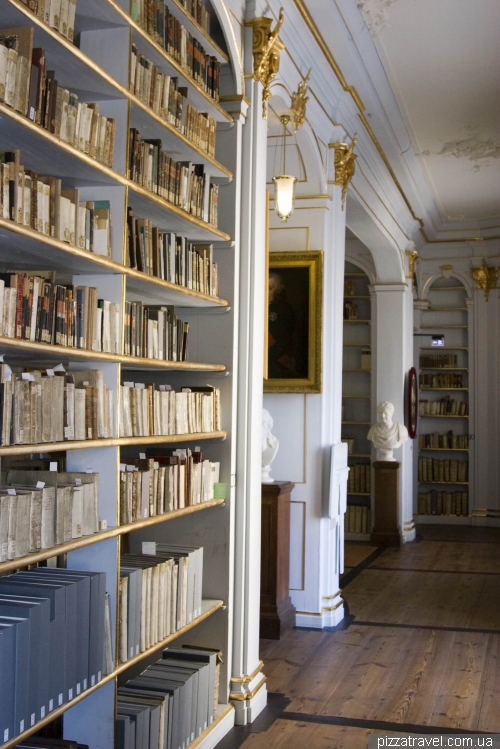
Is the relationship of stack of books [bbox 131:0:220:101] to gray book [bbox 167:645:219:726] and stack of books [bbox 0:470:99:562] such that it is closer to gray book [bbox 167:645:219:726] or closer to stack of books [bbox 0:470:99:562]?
stack of books [bbox 0:470:99:562]

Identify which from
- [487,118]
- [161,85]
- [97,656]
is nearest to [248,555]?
[97,656]

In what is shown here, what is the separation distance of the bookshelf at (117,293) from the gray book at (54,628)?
6 centimetres

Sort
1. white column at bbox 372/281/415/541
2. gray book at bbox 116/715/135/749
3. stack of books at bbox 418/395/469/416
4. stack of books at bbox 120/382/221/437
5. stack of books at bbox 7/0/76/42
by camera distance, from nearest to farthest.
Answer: stack of books at bbox 7/0/76/42, gray book at bbox 116/715/135/749, stack of books at bbox 120/382/221/437, white column at bbox 372/281/415/541, stack of books at bbox 418/395/469/416

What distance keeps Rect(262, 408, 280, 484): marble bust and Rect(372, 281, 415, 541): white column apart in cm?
473

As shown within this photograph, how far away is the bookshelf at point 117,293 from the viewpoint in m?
2.51

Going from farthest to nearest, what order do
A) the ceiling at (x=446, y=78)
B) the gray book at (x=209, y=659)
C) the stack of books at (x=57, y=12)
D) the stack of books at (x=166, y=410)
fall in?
the ceiling at (x=446, y=78), the gray book at (x=209, y=659), the stack of books at (x=166, y=410), the stack of books at (x=57, y=12)

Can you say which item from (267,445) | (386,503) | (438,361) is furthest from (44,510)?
(438,361)

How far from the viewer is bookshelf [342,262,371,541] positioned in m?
11.2

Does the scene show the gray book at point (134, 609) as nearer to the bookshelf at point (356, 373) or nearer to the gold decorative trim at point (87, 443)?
the gold decorative trim at point (87, 443)

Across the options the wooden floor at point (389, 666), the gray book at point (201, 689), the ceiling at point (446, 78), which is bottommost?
the wooden floor at point (389, 666)

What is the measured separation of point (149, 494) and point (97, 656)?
0.67 meters

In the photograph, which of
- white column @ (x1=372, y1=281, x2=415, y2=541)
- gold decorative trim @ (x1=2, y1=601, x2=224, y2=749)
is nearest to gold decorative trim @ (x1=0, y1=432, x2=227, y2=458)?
gold decorative trim @ (x1=2, y1=601, x2=224, y2=749)

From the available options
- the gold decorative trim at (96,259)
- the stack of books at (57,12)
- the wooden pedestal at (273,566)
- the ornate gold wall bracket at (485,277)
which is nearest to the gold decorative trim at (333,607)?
the wooden pedestal at (273,566)

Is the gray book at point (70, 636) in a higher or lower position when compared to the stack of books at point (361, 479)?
higher
